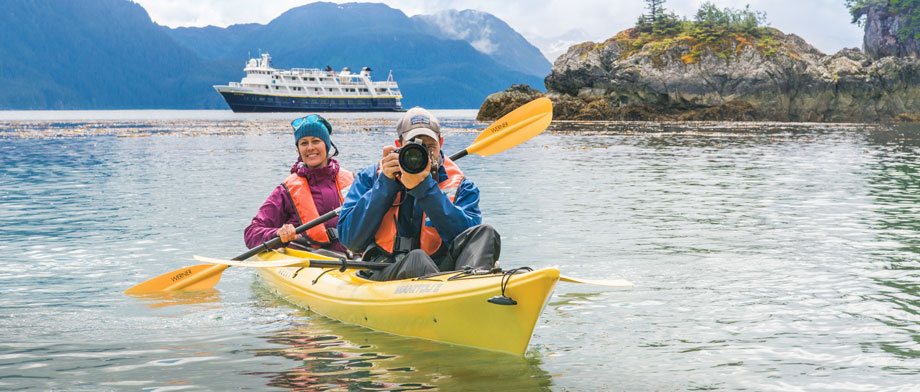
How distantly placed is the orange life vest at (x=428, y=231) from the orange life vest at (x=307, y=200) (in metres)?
1.76

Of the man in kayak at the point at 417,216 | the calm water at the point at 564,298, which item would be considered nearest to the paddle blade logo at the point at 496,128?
the calm water at the point at 564,298

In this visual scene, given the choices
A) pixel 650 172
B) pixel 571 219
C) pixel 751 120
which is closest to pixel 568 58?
pixel 751 120

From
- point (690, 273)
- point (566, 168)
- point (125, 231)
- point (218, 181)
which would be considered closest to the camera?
point (690, 273)

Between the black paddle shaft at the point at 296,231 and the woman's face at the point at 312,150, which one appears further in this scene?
the woman's face at the point at 312,150

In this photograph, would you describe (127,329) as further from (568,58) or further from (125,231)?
(568,58)

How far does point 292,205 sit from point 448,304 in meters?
3.05

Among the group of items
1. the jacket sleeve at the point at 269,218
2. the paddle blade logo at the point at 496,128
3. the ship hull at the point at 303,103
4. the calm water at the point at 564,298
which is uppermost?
the ship hull at the point at 303,103

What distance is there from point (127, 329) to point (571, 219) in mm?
8220

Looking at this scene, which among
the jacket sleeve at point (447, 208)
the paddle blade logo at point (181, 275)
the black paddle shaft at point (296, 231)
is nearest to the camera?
the jacket sleeve at point (447, 208)

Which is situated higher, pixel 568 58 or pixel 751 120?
pixel 568 58

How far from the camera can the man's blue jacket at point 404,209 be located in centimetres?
578

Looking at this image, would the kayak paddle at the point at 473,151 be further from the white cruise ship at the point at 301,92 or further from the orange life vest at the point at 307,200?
the white cruise ship at the point at 301,92

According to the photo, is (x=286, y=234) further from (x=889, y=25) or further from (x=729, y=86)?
(x=889, y=25)

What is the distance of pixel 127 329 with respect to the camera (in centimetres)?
690
